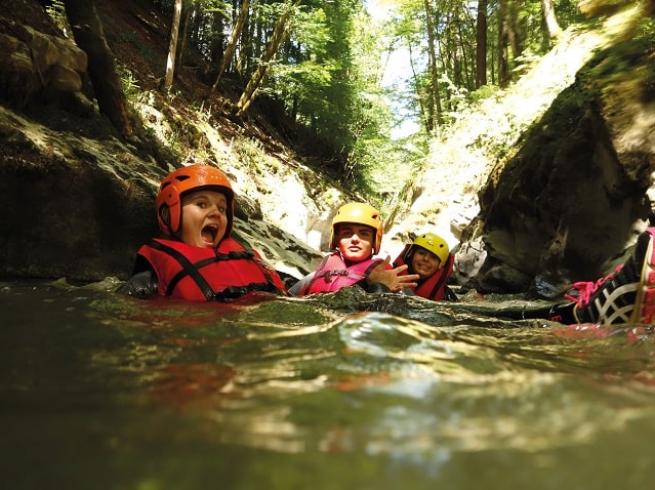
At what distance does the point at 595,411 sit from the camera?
3.31ft

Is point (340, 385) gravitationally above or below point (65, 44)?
below

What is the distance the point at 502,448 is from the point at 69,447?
2.64 feet

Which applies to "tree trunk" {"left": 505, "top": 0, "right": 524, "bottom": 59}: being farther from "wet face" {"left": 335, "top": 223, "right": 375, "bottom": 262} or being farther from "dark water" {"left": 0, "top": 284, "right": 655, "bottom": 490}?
"dark water" {"left": 0, "top": 284, "right": 655, "bottom": 490}

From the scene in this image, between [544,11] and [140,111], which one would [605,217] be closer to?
[544,11]

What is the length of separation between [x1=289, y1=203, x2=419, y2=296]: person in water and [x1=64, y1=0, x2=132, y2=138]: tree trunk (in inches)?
147

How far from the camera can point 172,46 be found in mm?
13266

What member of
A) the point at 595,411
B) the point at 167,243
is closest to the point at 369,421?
the point at 595,411

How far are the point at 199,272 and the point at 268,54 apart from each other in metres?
13.5

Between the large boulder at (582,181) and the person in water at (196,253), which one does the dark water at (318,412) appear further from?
the large boulder at (582,181)

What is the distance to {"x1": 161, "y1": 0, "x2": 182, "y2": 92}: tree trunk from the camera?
12.9m

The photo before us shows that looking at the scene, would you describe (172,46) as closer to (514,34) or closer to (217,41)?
(217,41)

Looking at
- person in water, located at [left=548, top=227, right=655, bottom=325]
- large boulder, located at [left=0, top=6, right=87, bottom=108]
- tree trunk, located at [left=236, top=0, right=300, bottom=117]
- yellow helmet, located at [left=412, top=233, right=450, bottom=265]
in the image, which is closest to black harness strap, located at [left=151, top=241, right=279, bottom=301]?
person in water, located at [left=548, top=227, right=655, bottom=325]

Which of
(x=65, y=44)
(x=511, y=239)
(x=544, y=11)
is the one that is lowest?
(x=511, y=239)

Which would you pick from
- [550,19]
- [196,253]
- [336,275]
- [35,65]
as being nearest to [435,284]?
[336,275]
